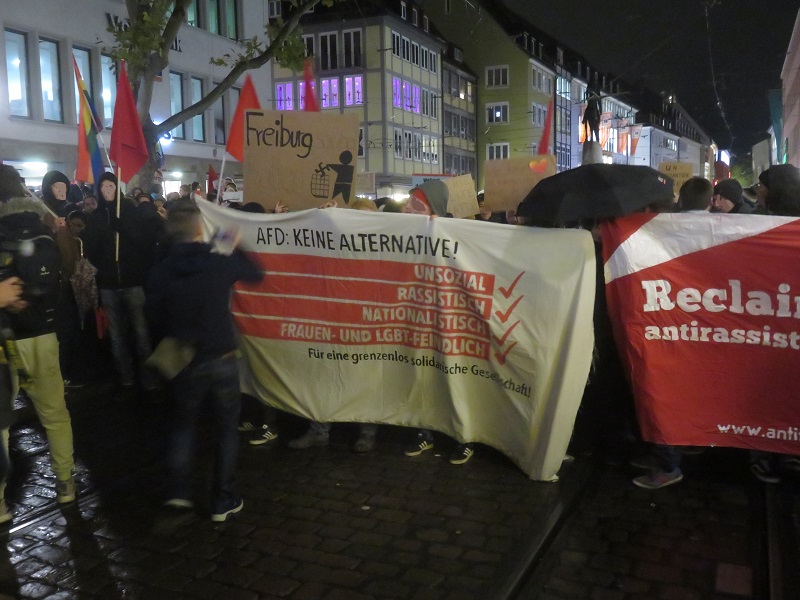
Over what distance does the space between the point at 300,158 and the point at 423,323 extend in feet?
7.10

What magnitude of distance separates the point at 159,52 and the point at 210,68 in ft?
51.9

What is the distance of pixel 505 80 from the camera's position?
63344 millimetres

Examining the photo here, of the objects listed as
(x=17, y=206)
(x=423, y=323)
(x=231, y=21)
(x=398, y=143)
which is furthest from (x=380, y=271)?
(x=398, y=143)

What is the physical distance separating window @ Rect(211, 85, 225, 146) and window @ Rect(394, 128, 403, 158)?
21.2 meters

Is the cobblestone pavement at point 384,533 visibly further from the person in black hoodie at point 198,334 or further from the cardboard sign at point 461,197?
the cardboard sign at point 461,197

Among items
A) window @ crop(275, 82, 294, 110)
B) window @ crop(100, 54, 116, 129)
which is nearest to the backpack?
window @ crop(100, 54, 116, 129)

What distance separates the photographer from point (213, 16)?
28.3 m

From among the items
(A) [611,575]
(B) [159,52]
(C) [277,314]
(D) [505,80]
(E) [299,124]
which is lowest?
(A) [611,575]

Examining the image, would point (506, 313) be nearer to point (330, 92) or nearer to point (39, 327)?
point (39, 327)

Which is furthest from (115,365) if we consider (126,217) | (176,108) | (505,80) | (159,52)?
(505,80)

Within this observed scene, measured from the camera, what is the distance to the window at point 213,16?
2787 centimetres

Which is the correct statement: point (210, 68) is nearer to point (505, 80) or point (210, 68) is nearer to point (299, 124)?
point (299, 124)

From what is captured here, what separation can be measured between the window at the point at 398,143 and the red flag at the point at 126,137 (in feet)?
141

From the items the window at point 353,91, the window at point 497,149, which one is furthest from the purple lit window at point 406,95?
the window at point 497,149
